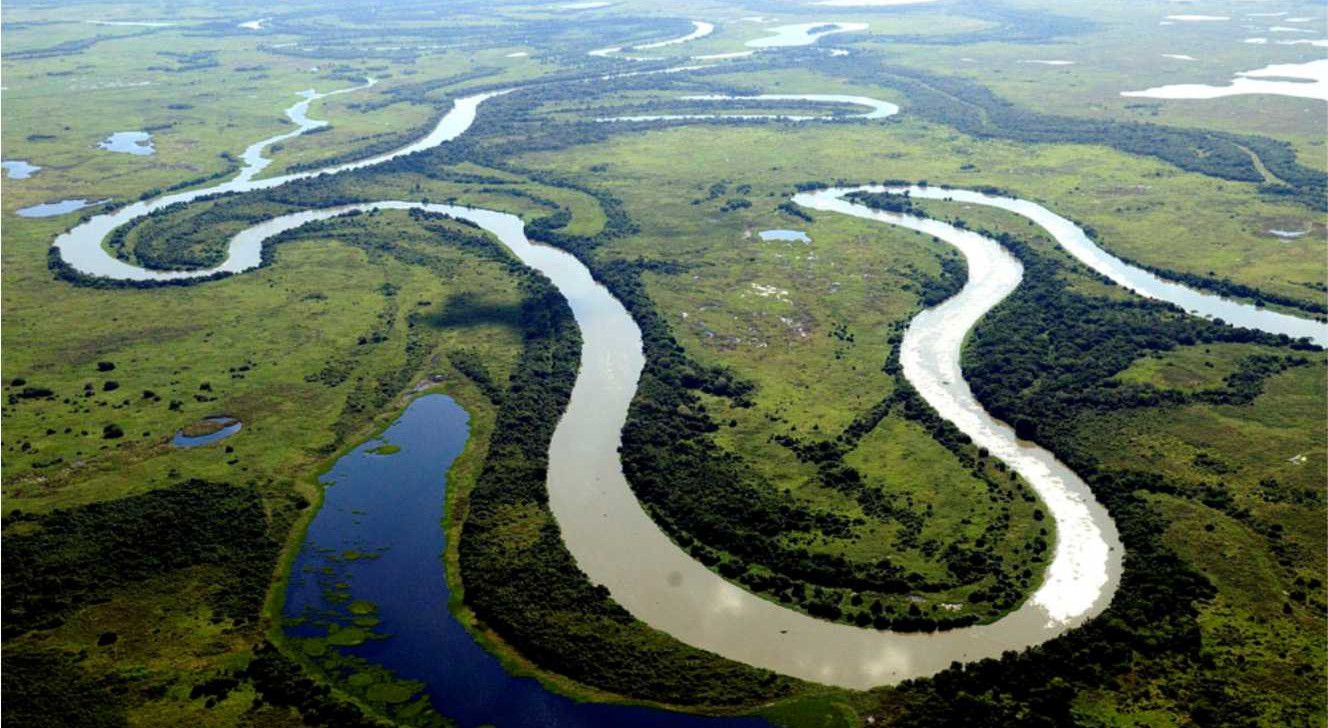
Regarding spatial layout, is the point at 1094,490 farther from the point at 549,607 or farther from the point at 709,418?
the point at 549,607

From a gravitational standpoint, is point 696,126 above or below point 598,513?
above

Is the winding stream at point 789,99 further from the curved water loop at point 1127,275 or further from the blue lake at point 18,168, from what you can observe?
the blue lake at point 18,168

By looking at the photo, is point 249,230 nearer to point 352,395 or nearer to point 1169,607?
point 352,395

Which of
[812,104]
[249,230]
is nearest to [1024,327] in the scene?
[249,230]

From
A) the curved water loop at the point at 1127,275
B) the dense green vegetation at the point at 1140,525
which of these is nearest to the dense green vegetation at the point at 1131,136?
the curved water loop at the point at 1127,275

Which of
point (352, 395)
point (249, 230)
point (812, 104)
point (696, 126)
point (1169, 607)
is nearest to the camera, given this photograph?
point (1169, 607)

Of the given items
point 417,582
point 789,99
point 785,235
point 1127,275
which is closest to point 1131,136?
point 1127,275
